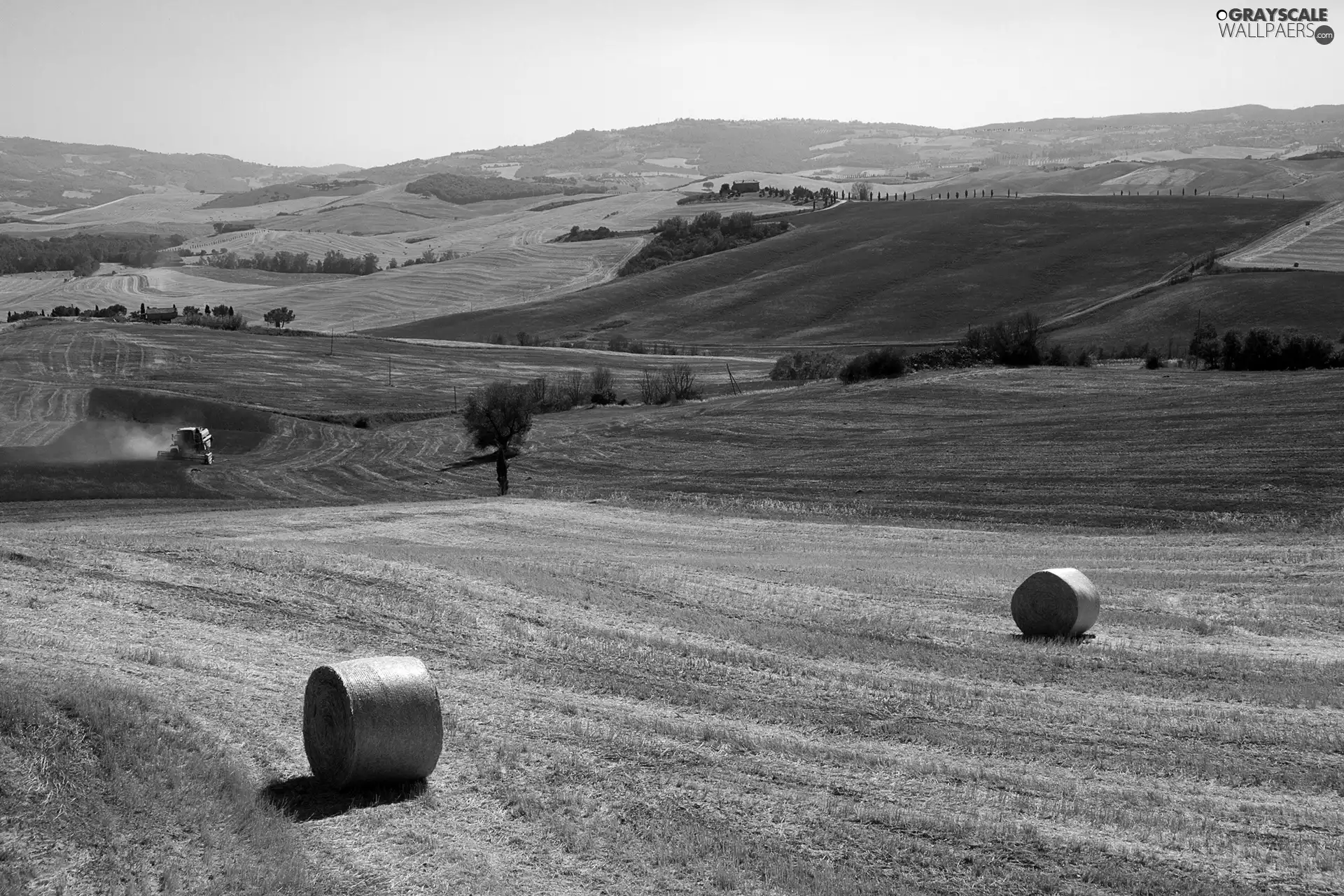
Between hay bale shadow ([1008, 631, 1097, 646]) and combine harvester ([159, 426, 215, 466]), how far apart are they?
3847 cm

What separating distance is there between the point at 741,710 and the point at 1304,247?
325 feet

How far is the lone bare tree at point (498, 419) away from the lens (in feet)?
162

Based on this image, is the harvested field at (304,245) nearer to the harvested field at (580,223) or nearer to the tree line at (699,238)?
the harvested field at (580,223)

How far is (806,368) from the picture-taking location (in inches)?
2948

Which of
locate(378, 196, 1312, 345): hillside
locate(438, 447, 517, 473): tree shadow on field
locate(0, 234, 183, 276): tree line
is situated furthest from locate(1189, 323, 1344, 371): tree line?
locate(0, 234, 183, 276): tree line

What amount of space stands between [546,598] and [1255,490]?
23.7 metres

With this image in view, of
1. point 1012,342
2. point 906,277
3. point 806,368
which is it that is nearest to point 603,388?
point 806,368

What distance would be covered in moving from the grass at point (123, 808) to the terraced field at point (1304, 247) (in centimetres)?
9366

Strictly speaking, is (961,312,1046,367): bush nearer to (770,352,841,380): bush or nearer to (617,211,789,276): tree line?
(770,352,841,380): bush

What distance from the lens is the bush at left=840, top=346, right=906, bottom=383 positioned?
214ft

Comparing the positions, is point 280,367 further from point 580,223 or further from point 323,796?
point 580,223

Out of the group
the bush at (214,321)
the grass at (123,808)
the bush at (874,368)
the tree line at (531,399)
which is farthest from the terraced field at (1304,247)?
the grass at (123,808)

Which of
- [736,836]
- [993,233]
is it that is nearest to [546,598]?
[736,836]

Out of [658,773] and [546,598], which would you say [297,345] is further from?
[658,773]
